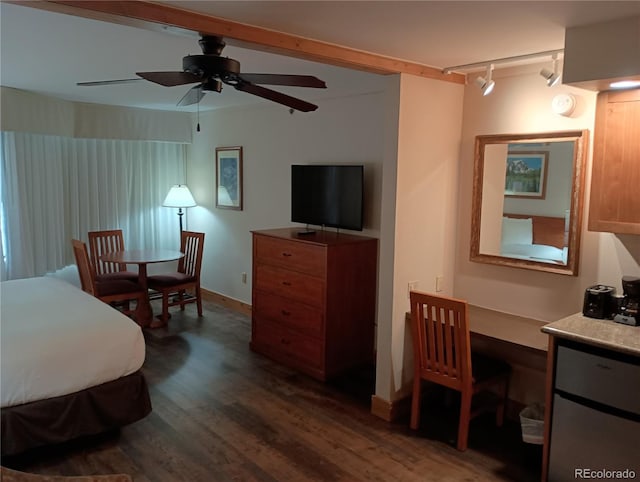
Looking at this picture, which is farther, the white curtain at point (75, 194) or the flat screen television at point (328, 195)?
the white curtain at point (75, 194)

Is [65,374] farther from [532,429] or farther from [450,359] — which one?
[532,429]

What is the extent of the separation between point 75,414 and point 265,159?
3.27 meters

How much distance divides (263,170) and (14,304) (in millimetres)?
2779

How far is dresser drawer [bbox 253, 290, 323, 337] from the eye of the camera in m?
4.07

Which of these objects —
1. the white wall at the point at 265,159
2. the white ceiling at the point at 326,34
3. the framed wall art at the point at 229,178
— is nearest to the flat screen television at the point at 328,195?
the white wall at the point at 265,159

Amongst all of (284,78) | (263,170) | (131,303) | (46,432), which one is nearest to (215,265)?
(131,303)

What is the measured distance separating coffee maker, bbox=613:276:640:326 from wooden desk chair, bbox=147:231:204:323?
4.18 metres

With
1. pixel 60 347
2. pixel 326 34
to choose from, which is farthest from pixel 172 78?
pixel 60 347

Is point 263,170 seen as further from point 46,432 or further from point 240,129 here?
→ point 46,432

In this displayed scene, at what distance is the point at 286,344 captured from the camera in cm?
435

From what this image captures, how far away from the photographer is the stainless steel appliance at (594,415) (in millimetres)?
2293

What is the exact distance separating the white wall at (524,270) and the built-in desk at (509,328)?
8 cm

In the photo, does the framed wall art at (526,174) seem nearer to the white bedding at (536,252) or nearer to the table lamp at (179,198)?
the white bedding at (536,252)

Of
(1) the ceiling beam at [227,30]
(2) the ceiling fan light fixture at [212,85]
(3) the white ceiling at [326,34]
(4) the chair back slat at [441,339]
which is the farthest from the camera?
(4) the chair back slat at [441,339]
